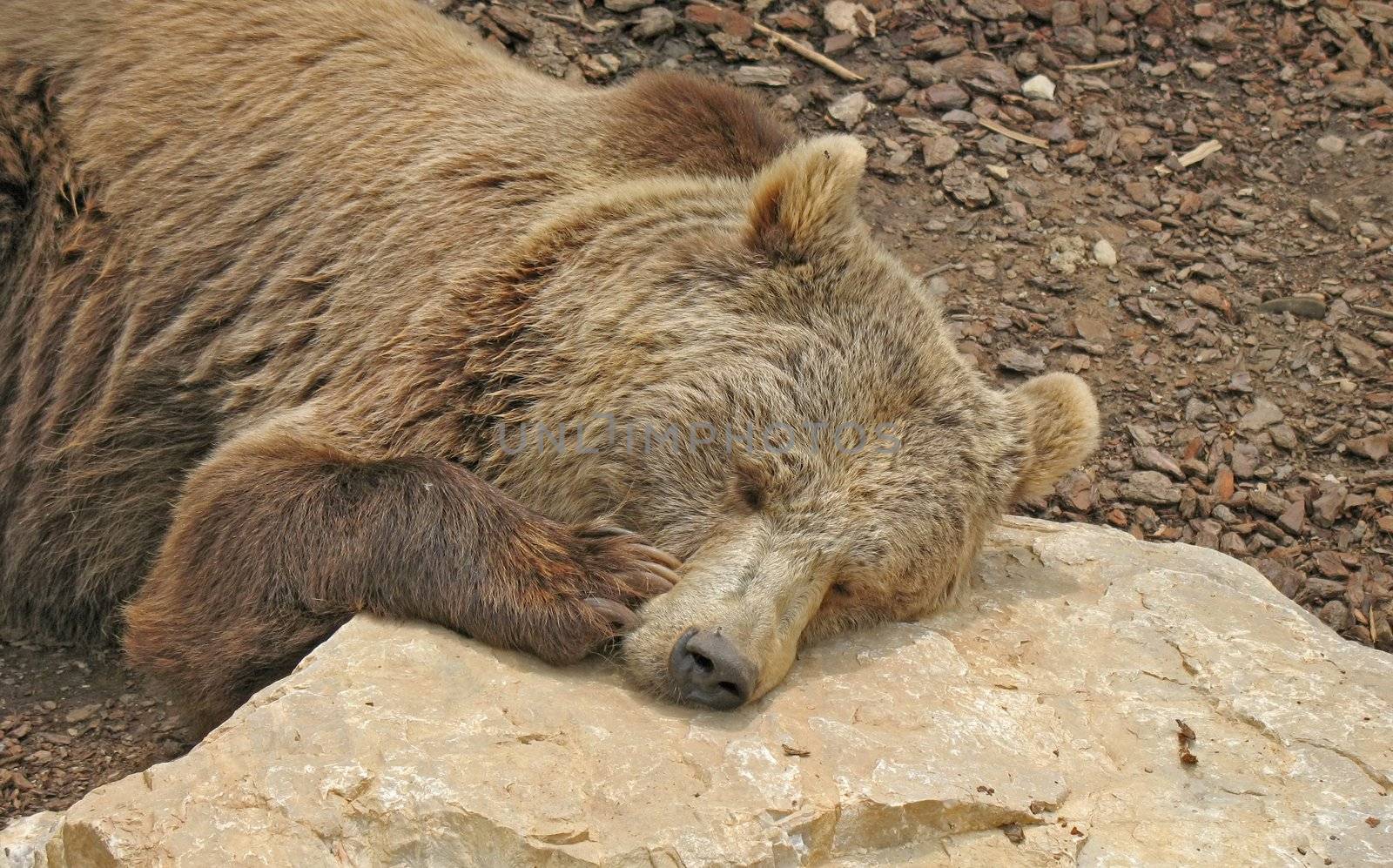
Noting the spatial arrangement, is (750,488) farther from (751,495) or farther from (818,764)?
(818,764)

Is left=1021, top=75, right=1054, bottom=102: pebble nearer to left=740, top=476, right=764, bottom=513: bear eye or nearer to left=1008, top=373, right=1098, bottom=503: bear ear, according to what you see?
Answer: left=1008, top=373, right=1098, bottom=503: bear ear

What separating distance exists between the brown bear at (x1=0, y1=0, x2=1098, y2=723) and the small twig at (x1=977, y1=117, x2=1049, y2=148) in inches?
102

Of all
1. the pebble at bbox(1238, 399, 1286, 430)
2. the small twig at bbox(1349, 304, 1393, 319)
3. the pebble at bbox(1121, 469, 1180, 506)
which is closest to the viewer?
the pebble at bbox(1121, 469, 1180, 506)

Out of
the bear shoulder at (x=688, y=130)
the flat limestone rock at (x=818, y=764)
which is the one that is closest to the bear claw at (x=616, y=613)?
the flat limestone rock at (x=818, y=764)

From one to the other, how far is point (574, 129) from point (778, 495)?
190 centimetres

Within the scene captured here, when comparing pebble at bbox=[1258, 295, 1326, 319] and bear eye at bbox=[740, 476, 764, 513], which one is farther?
pebble at bbox=[1258, 295, 1326, 319]

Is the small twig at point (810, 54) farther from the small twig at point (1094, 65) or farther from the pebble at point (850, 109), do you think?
the small twig at point (1094, 65)

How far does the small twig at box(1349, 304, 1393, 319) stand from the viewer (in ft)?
→ 22.8

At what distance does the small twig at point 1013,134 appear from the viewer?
7855mm

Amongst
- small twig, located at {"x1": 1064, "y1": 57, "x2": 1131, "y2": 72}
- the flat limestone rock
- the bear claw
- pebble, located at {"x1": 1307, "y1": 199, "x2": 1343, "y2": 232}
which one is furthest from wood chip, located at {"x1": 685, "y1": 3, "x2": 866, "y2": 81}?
the bear claw

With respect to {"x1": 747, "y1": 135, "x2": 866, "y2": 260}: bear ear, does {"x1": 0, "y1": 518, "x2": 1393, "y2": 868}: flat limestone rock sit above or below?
below

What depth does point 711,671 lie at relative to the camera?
3900mm

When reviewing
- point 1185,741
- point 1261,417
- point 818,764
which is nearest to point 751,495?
point 818,764

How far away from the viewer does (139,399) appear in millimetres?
5496
